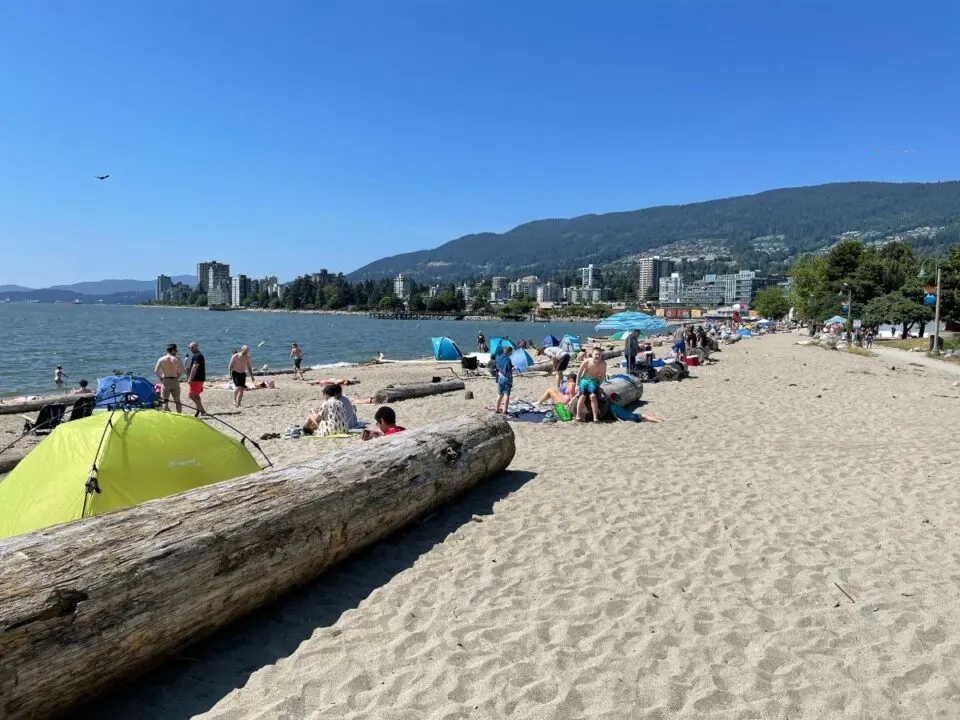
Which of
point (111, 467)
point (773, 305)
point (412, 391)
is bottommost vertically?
point (412, 391)

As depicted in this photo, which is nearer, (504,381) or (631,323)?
(504,381)

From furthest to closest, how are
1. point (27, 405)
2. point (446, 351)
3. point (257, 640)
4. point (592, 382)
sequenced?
point (446, 351), point (27, 405), point (592, 382), point (257, 640)

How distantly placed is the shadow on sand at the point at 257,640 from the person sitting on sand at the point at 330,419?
5.02 m

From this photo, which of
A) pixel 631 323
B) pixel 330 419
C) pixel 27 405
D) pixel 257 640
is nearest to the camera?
pixel 257 640

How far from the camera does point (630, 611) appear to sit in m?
3.99

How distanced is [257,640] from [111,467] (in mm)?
1925

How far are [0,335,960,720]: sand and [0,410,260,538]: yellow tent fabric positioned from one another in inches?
58.7

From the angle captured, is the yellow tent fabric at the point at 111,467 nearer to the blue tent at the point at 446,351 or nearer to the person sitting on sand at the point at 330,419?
the person sitting on sand at the point at 330,419

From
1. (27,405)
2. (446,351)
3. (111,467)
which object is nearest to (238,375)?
(27,405)

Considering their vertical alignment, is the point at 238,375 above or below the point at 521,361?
above

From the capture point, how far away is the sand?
3.14m

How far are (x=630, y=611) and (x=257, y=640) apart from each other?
2227mm

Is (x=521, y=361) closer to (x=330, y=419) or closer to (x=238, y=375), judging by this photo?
(x=238, y=375)

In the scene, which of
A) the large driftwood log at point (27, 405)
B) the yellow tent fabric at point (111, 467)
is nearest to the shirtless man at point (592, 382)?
the yellow tent fabric at point (111, 467)
